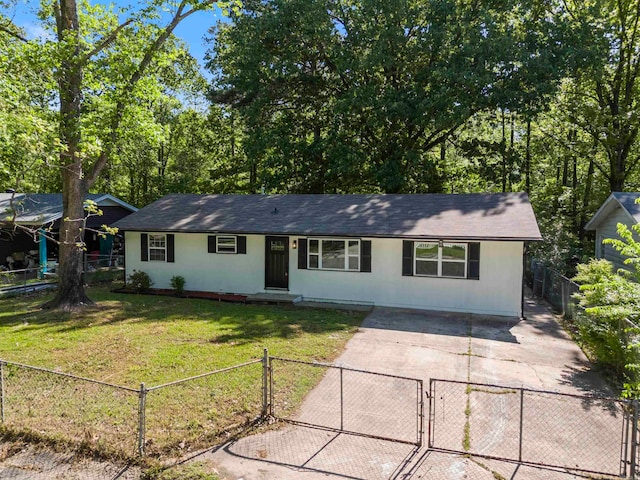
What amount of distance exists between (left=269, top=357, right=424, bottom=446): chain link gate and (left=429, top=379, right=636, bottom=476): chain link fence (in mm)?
404

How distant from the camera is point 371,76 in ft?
73.9

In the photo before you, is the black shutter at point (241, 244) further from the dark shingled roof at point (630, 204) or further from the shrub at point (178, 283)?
the dark shingled roof at point (630, 204)

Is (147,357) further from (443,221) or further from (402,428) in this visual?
(443,221)

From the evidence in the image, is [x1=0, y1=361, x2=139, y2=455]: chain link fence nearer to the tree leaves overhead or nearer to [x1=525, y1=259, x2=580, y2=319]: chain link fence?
[x1=525, y1=259, x2=580, y2=319]: chain link fence

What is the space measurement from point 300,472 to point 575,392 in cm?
514

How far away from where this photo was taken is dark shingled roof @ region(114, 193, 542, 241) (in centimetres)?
1357

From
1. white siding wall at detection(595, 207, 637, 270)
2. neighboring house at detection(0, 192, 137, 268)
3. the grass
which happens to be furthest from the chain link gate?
neighboring house at detection(0, 192, 137, 268)

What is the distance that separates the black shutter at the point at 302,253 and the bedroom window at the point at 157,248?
17.9 ft

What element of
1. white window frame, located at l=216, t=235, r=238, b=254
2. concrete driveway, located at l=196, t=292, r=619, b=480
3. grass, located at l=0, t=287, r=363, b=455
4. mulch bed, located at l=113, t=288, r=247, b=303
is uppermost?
white window frame, located at l=216, t=235, r=238, b=254

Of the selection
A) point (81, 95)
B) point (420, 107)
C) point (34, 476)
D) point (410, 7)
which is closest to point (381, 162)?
point (420, 107)

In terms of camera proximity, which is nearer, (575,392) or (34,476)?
(34,476)

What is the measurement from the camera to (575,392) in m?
7.59

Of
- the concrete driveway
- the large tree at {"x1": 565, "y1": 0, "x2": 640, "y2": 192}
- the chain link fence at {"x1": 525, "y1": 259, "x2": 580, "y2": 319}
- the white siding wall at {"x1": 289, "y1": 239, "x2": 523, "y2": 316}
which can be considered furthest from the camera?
the large tree at {"x1": 565, "y1": 0, "x2": 640, "y2": 192}

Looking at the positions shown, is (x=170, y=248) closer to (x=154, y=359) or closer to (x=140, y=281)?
(x=140, y=281)
